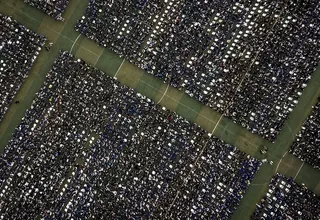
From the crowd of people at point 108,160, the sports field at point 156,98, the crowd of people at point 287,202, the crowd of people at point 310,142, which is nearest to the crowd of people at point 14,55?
the sports field at point 156,98

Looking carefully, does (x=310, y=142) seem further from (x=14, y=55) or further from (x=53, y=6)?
(x=14, y=55)

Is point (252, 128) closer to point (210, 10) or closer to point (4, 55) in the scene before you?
point (210, 10)

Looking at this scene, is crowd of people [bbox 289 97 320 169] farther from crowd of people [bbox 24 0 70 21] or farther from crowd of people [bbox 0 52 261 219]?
crowd of people [bbox 24 0 70 21]

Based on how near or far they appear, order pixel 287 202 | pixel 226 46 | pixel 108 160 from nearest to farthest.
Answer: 1. pixel 287 202
2. pixel 226 46
3. pixel 108 160

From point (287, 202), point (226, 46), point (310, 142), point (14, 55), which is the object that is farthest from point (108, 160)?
point (310, 142)

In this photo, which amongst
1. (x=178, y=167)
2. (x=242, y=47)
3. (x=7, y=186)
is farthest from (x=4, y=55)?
(x=242, y=47)
